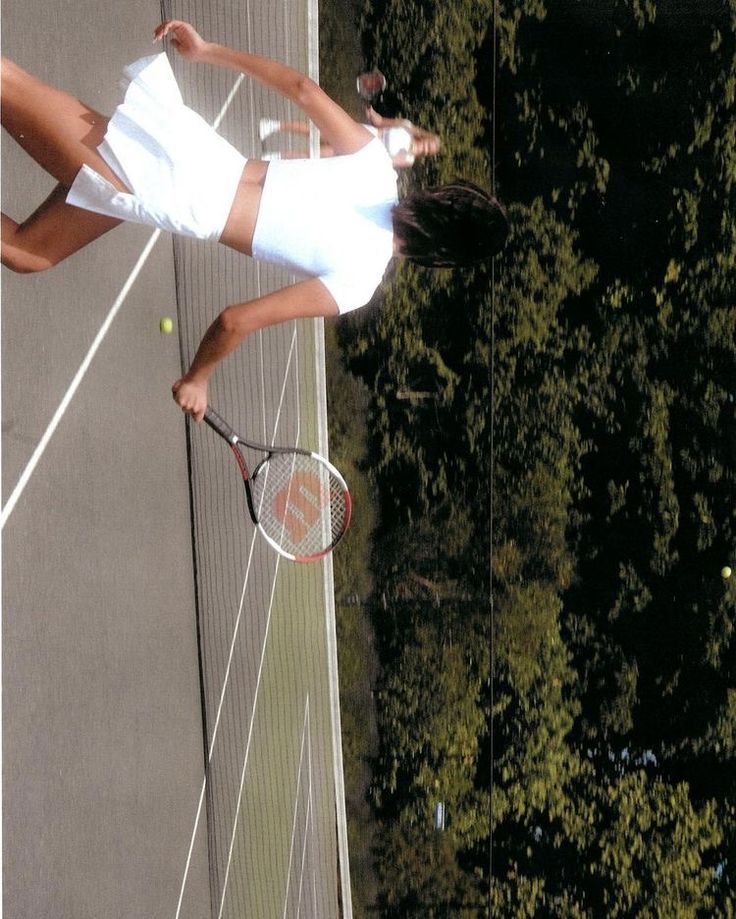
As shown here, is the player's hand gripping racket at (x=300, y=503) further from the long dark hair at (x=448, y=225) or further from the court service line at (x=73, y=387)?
the long dark hair at (x=448, y=225)

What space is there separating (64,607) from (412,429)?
10.0 feet

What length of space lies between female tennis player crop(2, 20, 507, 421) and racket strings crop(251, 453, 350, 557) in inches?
58.2

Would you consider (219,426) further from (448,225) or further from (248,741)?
(248,741)

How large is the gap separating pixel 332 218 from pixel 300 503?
1868 mm

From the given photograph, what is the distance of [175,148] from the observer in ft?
6.40

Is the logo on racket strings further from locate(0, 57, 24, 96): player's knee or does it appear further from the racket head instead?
locate(0, 57, 24, 96): player's knee

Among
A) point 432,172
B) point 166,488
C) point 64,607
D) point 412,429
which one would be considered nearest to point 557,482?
point 412,429

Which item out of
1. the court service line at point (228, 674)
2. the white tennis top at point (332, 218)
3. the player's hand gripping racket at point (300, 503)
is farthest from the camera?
the player's hand gripping racket at point (300, 503)

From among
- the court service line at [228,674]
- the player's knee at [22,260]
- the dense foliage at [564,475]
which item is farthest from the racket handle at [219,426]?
the dense foliage at [564,475]

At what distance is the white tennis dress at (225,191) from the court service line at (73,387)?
2.40ft

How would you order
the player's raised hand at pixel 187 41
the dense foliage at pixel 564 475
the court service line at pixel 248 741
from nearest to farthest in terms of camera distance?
the player's raised hand at pixel 187 41 → the court service line at pixel 248 741 → the dense foliage at pixel 564 475

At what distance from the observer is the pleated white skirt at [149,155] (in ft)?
6.38

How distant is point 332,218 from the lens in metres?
2.13

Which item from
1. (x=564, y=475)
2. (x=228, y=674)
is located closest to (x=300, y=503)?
(x=228, y=674)
